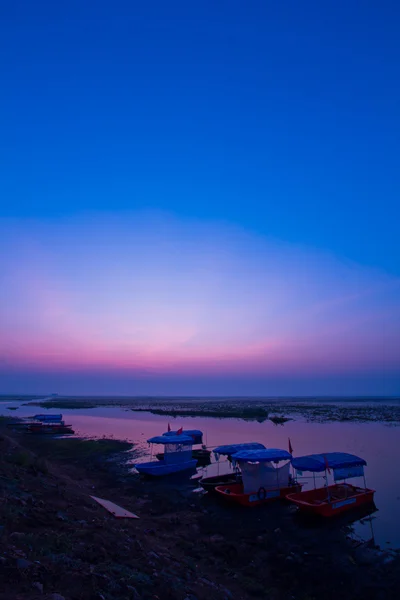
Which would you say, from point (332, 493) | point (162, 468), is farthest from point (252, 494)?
point (162, 468)

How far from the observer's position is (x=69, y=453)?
3712 centimetres

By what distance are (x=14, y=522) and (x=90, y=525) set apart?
8.75 ft

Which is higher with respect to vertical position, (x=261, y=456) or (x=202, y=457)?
(x=261, y=456)

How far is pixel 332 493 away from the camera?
2233 centimetres

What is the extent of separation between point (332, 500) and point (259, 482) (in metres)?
3.91

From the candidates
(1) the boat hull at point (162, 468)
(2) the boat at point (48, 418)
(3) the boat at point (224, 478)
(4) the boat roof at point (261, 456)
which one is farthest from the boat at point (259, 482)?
(2) the boat at point (48, 418)

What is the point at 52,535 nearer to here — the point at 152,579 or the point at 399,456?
the point at 152,579

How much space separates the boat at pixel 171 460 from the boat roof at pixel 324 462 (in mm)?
10762

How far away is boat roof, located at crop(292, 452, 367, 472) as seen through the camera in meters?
20.9

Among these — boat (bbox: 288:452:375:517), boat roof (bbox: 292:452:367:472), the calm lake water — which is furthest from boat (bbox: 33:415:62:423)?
boat roof (bbox: 292:452:367:472)

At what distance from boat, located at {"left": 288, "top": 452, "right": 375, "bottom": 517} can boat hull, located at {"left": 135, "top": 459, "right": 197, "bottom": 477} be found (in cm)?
1041

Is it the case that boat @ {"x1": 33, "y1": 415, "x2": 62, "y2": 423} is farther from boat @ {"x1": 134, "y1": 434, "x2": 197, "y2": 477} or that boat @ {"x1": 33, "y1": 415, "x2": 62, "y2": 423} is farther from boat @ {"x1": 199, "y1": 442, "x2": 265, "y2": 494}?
boat @ {"x1": 199, "y1": 442, "x2": 265, "y2": 494}

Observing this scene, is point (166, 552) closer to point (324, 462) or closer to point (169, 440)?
point (324, 462)

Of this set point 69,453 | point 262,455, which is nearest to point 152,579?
point 262,455
